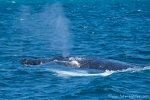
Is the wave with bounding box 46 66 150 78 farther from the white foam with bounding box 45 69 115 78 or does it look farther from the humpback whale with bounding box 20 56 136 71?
the humpback whale with bounding box 20 56 136 71

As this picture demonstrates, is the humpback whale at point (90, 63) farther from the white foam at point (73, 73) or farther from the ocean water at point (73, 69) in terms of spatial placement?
the white foam at point (73, 73)

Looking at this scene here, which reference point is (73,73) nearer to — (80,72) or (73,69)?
(80,72)

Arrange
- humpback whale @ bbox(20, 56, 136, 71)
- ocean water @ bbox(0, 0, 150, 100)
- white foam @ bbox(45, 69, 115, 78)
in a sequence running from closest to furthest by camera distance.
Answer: ocean water @ bbox(0, 0, 150, 100), white foam @ bbox(45, 69, 115, 78), humpback whale @ bbox(20, 56, 136, 71)

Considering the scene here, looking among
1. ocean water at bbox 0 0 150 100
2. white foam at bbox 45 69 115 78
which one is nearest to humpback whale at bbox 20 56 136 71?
ocean water at bbox 0 0 150 100

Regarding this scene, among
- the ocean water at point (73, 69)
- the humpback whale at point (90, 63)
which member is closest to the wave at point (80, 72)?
the ocean water at point (73, 69)

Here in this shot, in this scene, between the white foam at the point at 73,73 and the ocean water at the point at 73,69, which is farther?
the white foam at the point at 73,73

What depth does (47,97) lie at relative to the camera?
21.8 m

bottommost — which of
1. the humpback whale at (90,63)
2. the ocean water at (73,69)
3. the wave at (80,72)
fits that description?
the ocean water at (73,69)

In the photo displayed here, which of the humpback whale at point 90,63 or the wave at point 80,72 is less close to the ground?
the humpback whale at point 90,63

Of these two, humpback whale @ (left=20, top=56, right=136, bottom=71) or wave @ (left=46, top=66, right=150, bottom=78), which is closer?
wave @ (left=46, top=66, right=150, bottom=78)

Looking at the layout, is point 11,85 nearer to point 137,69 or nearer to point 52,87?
point 52,87

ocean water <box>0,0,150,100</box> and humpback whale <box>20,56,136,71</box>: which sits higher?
humpback whale <box>20,56,136,71</box>

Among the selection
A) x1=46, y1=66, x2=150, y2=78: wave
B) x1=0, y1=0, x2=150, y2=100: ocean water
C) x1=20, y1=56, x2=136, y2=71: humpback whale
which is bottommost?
x1=0, y1=0, x2=150, y2=100: ocean water

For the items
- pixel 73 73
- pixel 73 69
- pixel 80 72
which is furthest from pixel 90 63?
pixel 73 73
